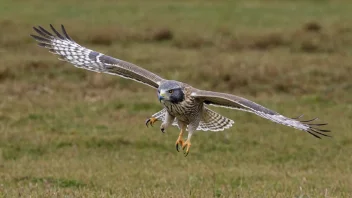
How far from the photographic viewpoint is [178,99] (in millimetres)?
7961

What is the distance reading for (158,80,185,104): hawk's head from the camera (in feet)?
25.5

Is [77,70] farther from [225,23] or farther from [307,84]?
[225,23]

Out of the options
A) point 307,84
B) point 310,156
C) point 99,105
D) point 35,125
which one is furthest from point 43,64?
point 310,156

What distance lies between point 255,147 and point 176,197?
13.8ft

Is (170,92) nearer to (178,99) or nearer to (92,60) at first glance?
(178,99)

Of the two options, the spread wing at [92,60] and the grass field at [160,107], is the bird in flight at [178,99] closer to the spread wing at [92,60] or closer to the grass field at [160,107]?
the spread wing at [92,60]

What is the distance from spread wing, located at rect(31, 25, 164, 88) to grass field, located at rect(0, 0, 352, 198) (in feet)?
4.08

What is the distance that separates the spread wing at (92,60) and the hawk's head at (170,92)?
41cm

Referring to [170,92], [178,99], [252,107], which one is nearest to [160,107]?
[178,99]

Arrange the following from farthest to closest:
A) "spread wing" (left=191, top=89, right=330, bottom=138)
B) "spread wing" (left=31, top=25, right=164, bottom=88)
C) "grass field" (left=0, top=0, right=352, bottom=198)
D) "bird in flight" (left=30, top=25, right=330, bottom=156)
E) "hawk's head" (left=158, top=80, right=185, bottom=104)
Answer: "grass field" (left=0, top=0, right=352, bottom=198) < "spread wing" (left=31, top=25, right=164, bottom=88) < "hawk's head" (left=158, top=80, right=185, bottom=104) < "bird in flight" (left=30, top=25, right=330, bottom=156) < "spread wing" (left=191, top=89, right=330, bottom=138)

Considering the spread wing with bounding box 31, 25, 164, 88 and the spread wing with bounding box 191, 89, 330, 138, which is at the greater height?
the spread wing with bounding box 31, 25, 164, 88

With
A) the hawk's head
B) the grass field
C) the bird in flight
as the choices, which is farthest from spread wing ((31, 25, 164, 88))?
the grass field

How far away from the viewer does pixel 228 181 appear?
920 centimetres

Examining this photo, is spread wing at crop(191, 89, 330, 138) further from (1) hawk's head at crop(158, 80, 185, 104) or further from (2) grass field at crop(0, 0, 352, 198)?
(2) grass field at crop(0, 0, 352, 198)
